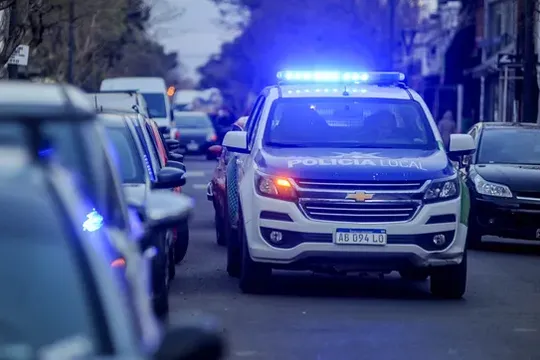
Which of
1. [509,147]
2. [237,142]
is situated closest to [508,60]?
[509,147]

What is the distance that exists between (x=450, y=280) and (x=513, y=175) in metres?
5.80

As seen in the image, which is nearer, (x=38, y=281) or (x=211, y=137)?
(x=38, y=281)

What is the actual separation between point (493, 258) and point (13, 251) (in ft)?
45.0

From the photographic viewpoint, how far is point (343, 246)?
12.1 m

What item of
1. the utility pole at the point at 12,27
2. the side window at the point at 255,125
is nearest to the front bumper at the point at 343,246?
the side window at the point at 255,125

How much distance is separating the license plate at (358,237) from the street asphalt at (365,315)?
0.52 meters

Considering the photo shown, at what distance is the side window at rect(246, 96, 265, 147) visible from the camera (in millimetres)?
13777

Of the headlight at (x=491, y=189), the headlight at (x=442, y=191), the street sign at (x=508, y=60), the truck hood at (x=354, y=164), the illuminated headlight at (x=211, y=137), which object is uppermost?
the truck hood at (x=354, y=164)

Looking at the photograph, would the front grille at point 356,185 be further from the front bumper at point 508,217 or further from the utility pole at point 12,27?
the utility pole at point 12,27

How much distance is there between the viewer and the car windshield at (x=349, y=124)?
13.1 metres

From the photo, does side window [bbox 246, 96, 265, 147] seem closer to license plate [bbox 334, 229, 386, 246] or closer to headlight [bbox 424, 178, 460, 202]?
license plate [bbox 334, 229, 386, 246]

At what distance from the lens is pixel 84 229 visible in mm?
3934

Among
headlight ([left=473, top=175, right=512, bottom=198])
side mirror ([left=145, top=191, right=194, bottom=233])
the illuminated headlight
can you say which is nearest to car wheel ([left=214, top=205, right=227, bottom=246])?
headlight ([left=473, top=175, right=512, bottom=198])

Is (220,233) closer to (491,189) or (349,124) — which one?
(491,189)
